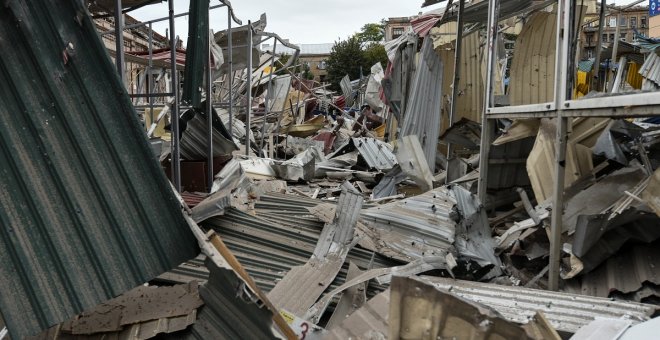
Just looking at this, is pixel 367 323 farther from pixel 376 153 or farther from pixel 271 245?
pixel 376 153

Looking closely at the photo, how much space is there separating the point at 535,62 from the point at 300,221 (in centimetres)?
340

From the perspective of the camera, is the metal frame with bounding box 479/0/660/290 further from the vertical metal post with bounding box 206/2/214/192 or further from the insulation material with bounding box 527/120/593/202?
the vertical metal post with bounding box 206/2/214/192

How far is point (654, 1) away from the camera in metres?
10.6

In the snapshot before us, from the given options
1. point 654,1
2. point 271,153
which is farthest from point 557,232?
point 654,1

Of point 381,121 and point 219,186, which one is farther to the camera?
point 381,121

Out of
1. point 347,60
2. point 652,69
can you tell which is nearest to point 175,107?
point 652,69

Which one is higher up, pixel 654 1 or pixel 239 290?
pixel 654 1

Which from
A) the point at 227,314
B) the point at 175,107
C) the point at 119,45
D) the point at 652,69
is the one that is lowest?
the point at 227,314

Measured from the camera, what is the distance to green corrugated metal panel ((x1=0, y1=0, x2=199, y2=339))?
6.86ft

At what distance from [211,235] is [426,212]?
283 centimetres

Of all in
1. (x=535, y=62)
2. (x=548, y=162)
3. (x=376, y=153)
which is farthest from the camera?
(x=376, y=153)

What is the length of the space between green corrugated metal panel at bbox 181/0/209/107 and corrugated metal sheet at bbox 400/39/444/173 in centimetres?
398

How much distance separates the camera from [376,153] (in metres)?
9.01

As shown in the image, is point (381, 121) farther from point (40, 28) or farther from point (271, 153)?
Result: point (40, 28)
